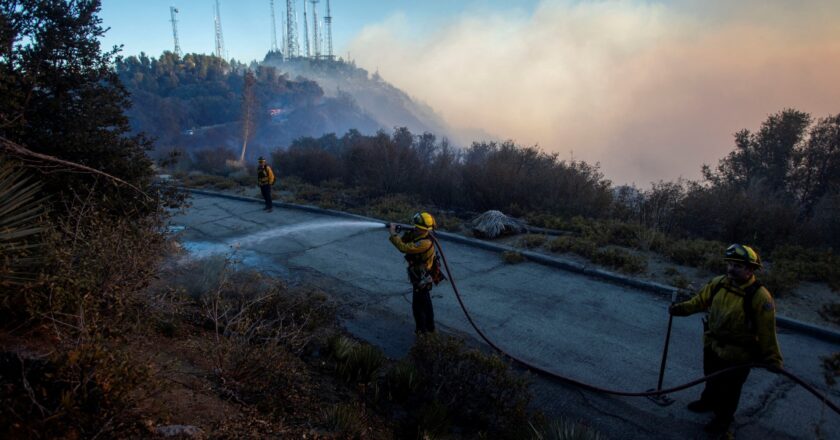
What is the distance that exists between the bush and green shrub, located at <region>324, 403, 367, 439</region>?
901mm

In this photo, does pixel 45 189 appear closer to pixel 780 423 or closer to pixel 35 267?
pixel 35 267

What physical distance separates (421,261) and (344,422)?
2567 millimetres

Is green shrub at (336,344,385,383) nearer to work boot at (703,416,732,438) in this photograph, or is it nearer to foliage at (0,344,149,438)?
foliage at (0,344,149,438)

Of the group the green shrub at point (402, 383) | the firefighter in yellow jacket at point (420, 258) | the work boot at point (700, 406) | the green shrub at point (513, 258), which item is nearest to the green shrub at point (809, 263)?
the green shrub at point (513, 258)

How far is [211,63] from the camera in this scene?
84250mm

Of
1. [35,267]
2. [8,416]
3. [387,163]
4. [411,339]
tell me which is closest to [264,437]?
[8,416]

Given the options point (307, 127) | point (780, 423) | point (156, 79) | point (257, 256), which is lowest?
point (780, 423)

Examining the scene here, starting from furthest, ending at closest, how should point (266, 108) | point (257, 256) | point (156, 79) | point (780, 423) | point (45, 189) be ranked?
point (266, 108) → point (156, 79) → point (257, 256) → point (45, 189) → point (780, 423)

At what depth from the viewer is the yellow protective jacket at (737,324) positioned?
3594 millimetres

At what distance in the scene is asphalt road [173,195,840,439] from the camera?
440 cm

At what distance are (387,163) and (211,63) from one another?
8270 cm

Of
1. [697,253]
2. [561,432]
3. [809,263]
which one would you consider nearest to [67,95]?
[561,432]

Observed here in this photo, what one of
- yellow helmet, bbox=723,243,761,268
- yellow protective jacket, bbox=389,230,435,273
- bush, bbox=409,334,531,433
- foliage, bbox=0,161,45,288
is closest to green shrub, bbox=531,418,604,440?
bush, bbox=409,334,531,433

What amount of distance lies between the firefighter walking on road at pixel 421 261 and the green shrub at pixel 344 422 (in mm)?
2148
